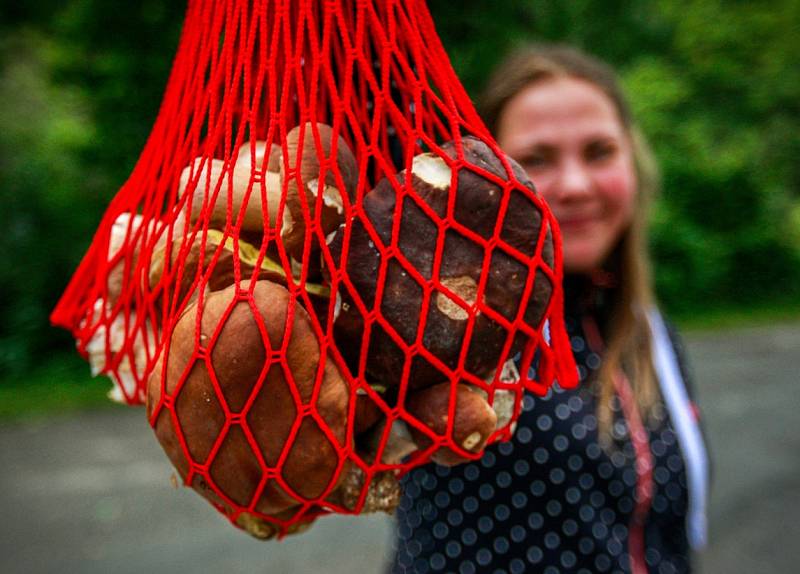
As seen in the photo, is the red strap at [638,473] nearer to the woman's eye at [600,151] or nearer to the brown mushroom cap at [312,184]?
the woman's eye at [600,151]

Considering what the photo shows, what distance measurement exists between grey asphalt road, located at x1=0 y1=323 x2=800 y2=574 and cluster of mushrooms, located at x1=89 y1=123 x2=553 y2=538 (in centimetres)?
266

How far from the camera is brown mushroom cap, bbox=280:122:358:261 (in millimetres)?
731

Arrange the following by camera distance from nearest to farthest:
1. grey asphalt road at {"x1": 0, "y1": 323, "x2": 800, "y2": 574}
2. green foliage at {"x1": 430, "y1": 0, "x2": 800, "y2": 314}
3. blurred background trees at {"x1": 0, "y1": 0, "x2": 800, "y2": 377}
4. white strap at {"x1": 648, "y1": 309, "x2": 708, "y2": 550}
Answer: white strap at {"x1": 648, "y1": 309, "x2": 708, "y2": 550} < green foliage at {"x1": 430, "y1": 0, "x2": 800, "y2": 314} < blurred background trees at {"x1": 0, "y1": 0, "x2": 800, "y2": 377} < grey asphalt road at {"x1": 0, "y1": 323, "x2": 800, "y2": 574}

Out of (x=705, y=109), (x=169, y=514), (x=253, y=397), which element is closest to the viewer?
(x=253, y=397)

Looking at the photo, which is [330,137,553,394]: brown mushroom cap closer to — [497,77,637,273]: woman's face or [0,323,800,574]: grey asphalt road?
[497,77,637,273]: woman's face

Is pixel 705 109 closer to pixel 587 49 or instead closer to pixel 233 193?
pixel 587 49

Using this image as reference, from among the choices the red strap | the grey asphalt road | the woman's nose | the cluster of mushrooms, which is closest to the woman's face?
the woman's nose

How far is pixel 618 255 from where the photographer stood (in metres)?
1.67

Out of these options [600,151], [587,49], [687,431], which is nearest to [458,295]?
[600,151]

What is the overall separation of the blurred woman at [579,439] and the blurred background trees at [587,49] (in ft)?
1.51

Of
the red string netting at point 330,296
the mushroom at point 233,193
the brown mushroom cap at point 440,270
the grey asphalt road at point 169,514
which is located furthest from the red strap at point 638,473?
the grey asphalt road at point 169,514

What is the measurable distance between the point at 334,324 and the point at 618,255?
1.10 m

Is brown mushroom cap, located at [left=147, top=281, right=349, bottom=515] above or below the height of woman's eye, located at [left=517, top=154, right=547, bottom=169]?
below

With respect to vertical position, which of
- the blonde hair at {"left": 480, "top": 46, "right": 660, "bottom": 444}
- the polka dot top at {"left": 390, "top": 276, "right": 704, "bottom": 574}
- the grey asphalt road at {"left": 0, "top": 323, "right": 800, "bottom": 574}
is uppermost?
the blonde hair at {"left": 480, "top": 46, "right": 660, "bottom": 444}
